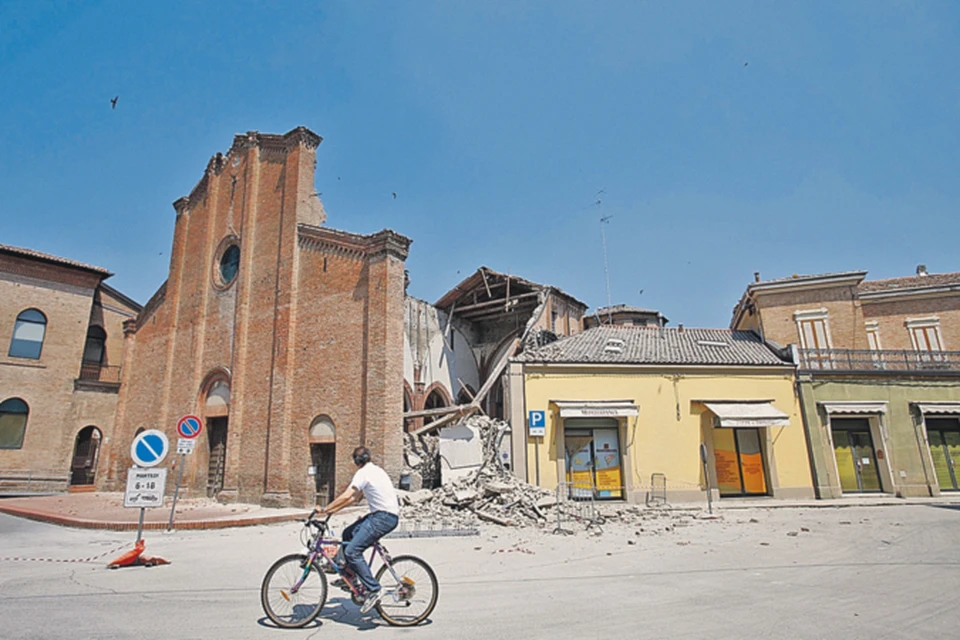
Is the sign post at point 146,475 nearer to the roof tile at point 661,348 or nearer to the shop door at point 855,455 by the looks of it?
the roof tile at point 661,348

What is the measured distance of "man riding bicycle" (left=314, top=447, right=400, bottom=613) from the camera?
4625 mm

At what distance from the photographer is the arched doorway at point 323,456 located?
1541cm

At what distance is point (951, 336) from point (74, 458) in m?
35.5

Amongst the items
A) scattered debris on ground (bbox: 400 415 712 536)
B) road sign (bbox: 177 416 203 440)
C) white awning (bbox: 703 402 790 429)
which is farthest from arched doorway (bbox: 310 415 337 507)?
white awning (bbox: 703 402 790 429)

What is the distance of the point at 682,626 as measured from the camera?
4.64 meters

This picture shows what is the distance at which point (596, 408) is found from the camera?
632 inches

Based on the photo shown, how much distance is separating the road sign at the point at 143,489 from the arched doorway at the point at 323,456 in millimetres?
7215

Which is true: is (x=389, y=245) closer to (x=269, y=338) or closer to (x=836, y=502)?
(x=269, y=338)

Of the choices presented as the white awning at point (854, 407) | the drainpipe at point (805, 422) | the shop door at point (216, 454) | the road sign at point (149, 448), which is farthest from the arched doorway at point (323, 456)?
the white awning at point (854, 407)

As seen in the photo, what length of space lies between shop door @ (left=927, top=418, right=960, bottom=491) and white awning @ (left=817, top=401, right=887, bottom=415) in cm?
194

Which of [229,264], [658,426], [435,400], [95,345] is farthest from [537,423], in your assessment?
[95,345]

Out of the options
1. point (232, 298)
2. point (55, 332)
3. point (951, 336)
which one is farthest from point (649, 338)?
point (55, 332)

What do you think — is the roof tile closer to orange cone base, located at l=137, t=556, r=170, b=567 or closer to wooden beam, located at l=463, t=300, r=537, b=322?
wooden beam, located at l=463, t=300, r=537, b=322

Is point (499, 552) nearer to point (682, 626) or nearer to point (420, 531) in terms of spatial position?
point (420, 531)
